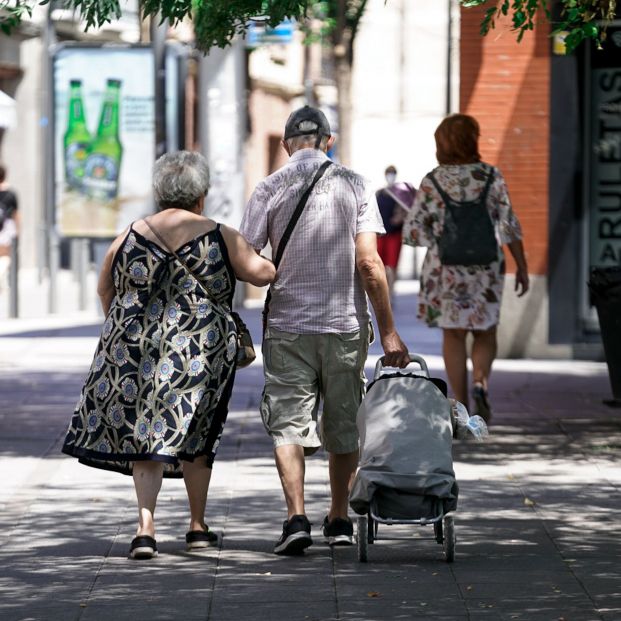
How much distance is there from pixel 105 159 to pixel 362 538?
1450 cm

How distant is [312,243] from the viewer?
7.02 m

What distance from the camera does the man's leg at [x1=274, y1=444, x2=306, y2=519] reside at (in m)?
6.96

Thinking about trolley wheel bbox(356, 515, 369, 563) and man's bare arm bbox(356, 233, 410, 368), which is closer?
trolley wheel bbox(356, 515, 369, 563)

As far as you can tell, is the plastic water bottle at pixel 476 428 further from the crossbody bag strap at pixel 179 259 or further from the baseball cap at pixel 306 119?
the baseball cap at pixel 306 119

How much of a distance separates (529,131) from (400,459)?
841 cm

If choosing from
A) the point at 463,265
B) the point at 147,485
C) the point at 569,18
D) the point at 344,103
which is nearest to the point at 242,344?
the point at 147,485

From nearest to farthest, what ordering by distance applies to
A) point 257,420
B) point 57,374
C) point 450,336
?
point 450,336, point 257,420, point 57,374

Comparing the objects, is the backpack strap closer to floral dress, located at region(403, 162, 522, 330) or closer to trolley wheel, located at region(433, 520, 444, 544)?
floral dress, located at region(403, 162, 522, 330)

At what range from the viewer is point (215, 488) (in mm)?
8594

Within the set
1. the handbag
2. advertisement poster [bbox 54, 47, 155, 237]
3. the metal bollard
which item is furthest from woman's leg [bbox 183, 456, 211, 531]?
advertisement poster [bbox 54, 47, 155, 237]

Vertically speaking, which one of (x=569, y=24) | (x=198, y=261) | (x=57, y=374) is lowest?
(x=57, y=374)

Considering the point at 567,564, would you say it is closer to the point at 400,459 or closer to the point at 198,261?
the point at 400,459

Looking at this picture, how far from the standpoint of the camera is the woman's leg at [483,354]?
10.4m

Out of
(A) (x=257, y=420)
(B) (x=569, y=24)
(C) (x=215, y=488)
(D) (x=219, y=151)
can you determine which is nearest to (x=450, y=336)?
(A) (x=257, y=420)
